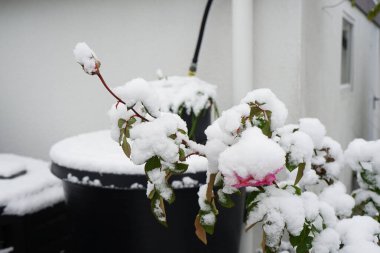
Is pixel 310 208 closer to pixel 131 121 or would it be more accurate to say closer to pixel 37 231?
pixel 131 121

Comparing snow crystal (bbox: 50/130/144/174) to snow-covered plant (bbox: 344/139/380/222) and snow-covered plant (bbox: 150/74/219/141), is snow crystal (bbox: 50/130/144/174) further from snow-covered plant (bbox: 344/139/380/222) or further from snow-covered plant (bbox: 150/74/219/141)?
snow-covered plant (bbox: 344/139/380/222)

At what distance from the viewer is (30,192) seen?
233cm

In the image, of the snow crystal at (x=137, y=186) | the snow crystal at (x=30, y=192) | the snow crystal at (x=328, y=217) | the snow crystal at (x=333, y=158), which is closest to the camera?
the snow crystal at (x=328, y=217)

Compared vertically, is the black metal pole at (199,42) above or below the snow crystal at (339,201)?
above

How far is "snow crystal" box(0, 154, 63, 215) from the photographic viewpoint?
221 centimetres

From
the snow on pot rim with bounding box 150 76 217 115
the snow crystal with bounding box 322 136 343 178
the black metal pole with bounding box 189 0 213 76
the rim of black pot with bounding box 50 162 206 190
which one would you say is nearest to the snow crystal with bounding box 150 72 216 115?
the snow on pot rim with bounding box 150 76 217 115

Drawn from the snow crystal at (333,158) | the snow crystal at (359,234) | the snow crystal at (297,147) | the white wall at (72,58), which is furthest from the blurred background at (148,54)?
the snow crystal at (297,147)

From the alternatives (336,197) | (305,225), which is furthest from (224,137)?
(336,197)

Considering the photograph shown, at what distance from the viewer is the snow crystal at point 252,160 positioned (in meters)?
0.73

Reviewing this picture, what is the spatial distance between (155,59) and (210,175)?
1.98m

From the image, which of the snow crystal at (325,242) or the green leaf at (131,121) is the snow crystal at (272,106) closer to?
the green leaf at (131,121)

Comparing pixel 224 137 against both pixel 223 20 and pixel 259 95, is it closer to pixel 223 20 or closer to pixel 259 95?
pixel 259 95

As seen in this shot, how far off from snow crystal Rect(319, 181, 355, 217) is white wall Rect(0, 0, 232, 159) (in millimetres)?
1043

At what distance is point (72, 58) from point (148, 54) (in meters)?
0.74
